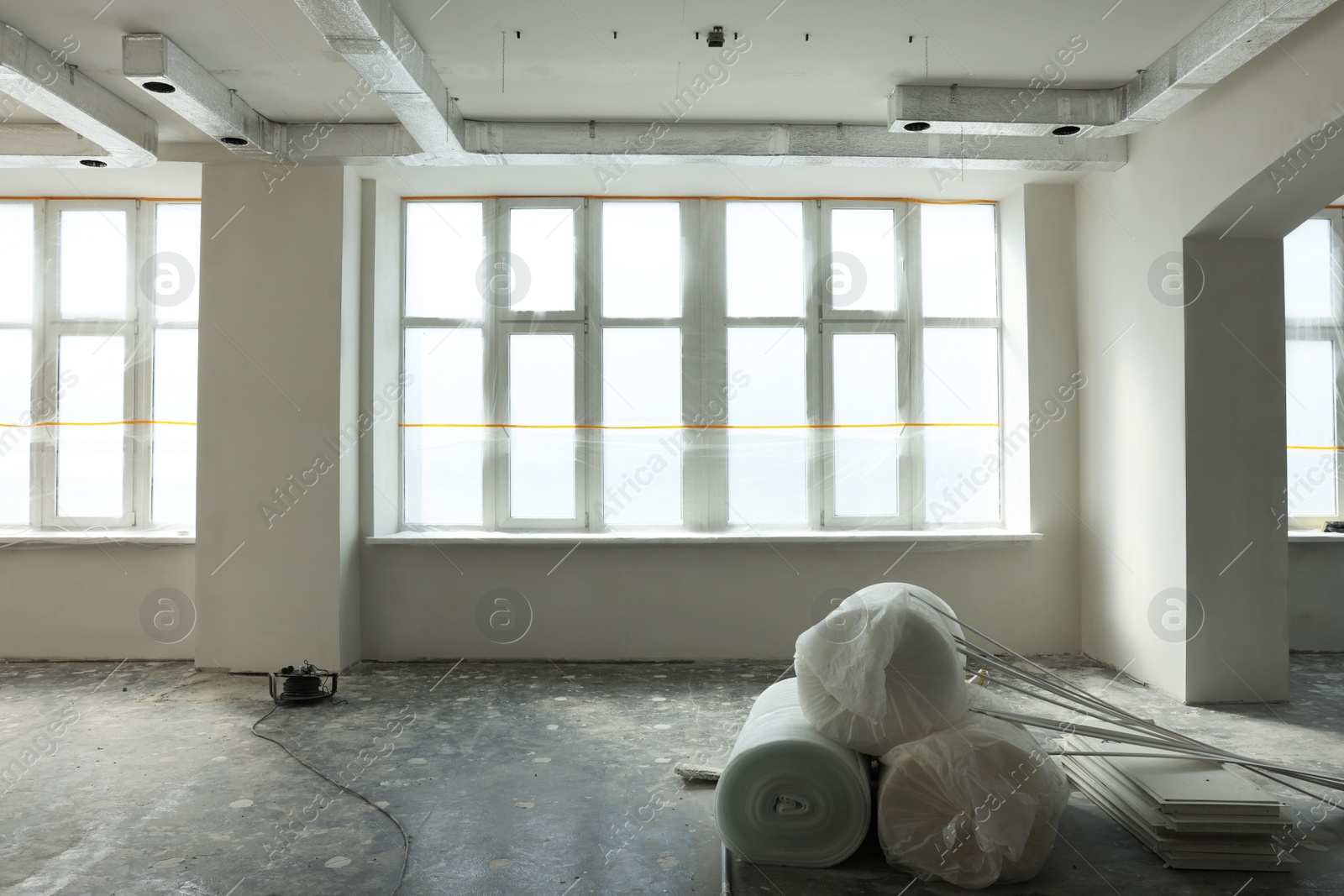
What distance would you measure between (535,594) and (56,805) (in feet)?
8.54

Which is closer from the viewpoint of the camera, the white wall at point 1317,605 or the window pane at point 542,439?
the white wall at point 1317,605

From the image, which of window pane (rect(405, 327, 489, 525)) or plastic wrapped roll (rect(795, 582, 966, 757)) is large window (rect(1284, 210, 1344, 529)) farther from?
window pane (rect(405, 327, 489, 525))

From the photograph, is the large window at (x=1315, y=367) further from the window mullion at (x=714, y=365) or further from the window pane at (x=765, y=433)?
the window mullion at (x=714, y=365)

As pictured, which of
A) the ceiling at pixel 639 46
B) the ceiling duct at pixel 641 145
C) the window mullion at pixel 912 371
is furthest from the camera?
the window mullion at pixel 912 371

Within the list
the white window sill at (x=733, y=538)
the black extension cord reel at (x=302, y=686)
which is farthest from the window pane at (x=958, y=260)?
the black extension cord reel at (x=302, y=686)

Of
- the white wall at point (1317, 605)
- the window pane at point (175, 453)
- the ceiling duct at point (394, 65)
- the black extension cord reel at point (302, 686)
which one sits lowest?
the black extension cord reel at point (302, 686)

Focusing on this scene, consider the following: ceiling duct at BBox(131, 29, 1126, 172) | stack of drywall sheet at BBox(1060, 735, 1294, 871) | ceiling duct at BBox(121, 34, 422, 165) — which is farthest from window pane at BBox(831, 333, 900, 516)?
ceiling duct at BBox(121, 34, 422, 165)

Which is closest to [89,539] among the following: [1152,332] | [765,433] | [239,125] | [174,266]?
[174,266]

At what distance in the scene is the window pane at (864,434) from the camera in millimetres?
5660

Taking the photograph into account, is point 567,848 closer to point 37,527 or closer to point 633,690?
point 633,690

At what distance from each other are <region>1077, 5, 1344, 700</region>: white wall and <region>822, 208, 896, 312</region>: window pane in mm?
1169

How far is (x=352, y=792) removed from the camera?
10.7 feet

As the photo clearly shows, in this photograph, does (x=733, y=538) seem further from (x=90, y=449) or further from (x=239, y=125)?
(x=90, y=449)

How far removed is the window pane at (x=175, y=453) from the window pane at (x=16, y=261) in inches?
42.5
